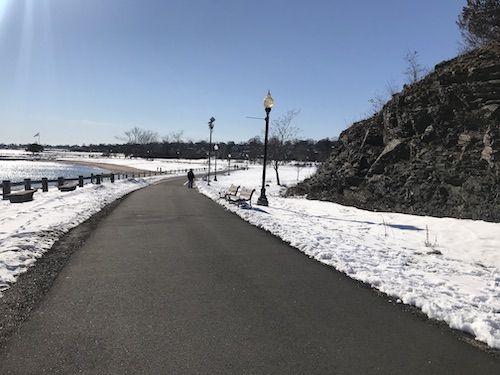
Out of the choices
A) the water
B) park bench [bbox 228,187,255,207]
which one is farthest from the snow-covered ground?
the water

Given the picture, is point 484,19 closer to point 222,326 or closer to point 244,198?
point 244,198

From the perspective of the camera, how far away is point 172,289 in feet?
17.3

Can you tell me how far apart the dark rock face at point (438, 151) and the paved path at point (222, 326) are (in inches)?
312

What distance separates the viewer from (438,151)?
1400cm

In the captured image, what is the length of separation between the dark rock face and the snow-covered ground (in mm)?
1548

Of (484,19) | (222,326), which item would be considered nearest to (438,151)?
(484,19)

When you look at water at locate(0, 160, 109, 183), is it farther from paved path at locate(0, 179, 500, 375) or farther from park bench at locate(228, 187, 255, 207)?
paved path at locate(0, 179, 500, 375)

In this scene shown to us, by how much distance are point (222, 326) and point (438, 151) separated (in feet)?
42.9

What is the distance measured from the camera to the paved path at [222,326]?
3322mm

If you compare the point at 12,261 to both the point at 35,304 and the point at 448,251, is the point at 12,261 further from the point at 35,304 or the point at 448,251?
the point at 448,251

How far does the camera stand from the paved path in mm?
3322

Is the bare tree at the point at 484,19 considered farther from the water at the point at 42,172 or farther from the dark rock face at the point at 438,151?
the water at the point at 42,172

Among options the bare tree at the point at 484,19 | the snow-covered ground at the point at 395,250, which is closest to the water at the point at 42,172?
the snow-covered ground at the point at 395,250

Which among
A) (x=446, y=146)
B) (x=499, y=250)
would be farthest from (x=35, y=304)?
(x=446, y=146)
